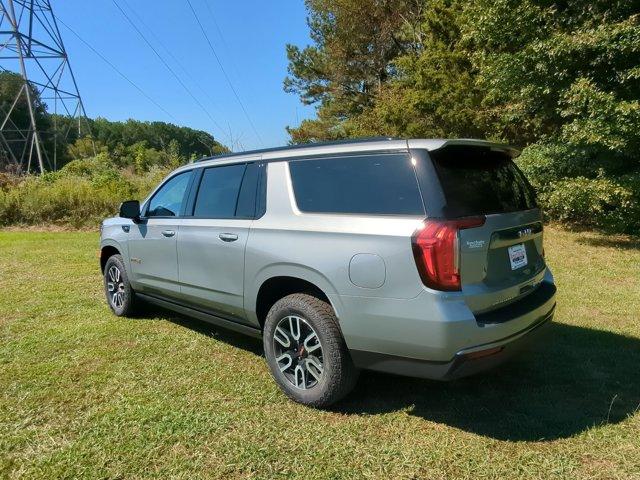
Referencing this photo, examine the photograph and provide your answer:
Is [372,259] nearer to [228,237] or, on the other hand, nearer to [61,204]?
[228,237]

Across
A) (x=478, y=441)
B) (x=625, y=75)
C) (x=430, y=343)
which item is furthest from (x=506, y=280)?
(x=625, y=75)

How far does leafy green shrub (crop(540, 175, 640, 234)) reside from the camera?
9312 mm

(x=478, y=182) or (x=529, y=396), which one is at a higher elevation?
(x=478, y=182)

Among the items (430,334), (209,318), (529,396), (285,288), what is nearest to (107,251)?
(209,318)

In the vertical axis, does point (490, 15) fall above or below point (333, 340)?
above

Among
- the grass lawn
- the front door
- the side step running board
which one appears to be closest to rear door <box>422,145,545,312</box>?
the grass lawn

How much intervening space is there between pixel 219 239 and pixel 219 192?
516 millimetres

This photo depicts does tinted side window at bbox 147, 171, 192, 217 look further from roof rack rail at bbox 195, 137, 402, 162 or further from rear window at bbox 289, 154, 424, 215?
rear window at bbox 289, 154, 424, 215

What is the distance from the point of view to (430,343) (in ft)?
8.78

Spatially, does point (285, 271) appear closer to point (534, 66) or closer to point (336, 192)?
point (336, 192)

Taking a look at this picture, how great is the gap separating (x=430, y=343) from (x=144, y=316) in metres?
3.89

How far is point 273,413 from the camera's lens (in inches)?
127

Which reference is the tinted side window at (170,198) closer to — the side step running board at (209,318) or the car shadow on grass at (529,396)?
the side step running board at (209,318)

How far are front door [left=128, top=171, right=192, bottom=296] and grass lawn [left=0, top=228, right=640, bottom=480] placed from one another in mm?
572
